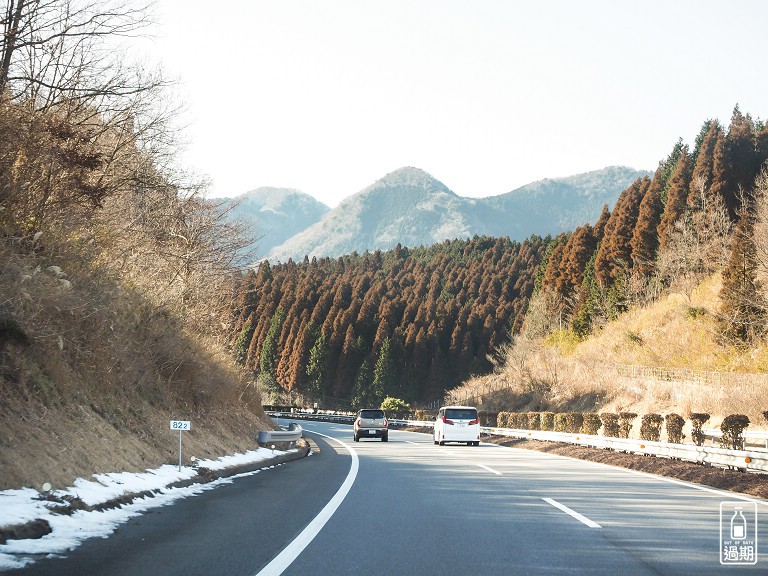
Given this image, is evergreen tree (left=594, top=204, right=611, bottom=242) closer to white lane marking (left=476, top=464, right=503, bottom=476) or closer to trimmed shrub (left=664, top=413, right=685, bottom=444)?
trimmed shrub (left=664, top=413, right=685, bottom=444)

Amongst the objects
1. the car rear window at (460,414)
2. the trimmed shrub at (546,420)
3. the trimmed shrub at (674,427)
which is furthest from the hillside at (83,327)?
the trimmed shrub at (546,420)

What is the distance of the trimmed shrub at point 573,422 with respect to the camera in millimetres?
36531

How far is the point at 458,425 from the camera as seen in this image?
113 feet

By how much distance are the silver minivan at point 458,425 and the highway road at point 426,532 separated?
18.8 meters

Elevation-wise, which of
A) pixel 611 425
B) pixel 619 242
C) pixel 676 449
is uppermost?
pixel 619 242

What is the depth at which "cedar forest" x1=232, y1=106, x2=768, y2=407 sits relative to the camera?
72.6m

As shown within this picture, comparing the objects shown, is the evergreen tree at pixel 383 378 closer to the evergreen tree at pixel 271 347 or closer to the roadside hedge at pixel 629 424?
the evergreen tree at pixel 271 347

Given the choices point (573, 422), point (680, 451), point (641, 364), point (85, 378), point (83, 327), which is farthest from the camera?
point (641, 364)

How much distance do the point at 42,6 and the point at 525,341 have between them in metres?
73.9

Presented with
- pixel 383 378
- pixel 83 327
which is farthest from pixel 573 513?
pixel 383 378

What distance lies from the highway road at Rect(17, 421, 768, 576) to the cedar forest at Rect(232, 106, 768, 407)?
26161 mm

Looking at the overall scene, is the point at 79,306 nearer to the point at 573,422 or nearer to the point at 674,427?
the point at 674,427

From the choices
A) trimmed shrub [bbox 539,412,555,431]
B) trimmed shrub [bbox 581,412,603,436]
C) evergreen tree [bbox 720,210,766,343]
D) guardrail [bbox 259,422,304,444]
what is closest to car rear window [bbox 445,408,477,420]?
trimmed shrub [bbox 581,412,603,436]

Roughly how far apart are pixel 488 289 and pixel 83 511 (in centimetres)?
13639
